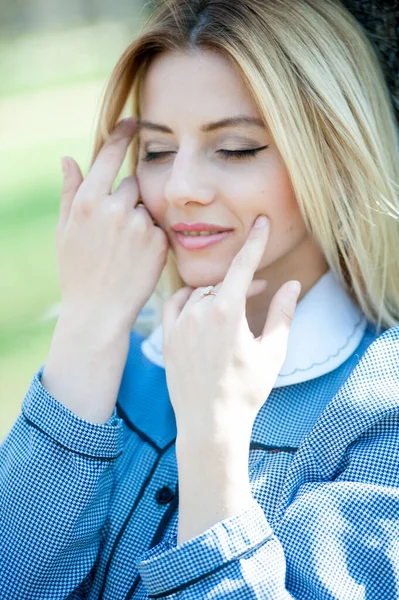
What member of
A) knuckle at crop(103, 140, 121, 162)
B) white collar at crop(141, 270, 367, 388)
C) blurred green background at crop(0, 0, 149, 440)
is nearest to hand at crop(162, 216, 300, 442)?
white collar at crop(141, 270, 367, 388)

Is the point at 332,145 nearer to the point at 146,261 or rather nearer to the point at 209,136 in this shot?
the point at 209,136

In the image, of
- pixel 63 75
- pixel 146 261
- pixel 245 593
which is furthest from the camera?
pixel 63 75

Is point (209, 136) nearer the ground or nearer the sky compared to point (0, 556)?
nearer the sky

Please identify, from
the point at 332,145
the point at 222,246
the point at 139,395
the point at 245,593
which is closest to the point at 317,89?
the point at 332,145

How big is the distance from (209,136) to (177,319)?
0.47m

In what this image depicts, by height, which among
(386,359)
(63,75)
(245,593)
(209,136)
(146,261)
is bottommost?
(63,75)

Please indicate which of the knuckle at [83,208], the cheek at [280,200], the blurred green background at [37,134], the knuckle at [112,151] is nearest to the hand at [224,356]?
the cheek at [280,200]

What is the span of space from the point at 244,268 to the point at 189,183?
0.26 meters

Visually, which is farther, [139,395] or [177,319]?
[139,395]

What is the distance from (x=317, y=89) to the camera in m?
2.14

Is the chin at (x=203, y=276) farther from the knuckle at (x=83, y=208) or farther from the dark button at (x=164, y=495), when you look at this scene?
the dark button at (x=164, y=495)

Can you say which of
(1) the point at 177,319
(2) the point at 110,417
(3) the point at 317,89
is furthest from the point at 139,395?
(3) the point at 317,89

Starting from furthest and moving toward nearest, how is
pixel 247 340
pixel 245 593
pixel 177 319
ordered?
1. pixel 177 319
2. pixel 247 340
3. pixel 245 593

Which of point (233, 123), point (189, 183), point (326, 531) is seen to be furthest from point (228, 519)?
point (233, 123)
